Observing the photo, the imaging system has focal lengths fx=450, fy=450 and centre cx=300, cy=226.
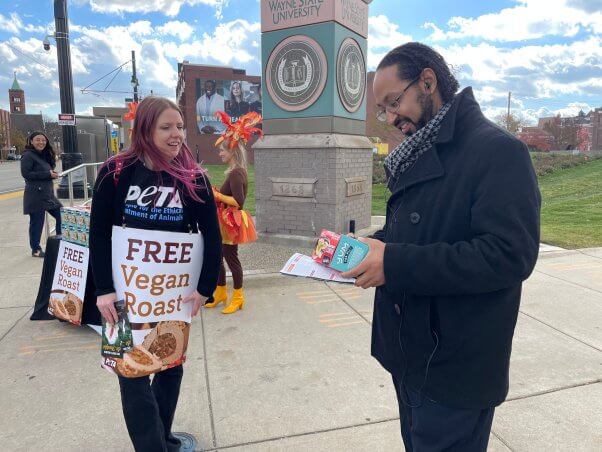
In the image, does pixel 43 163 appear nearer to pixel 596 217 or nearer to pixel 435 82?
pixel 435 82

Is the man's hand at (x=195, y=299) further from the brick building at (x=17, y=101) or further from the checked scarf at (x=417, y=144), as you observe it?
the brick building at (x=17, y=101)

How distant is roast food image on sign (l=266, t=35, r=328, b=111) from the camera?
7.14m

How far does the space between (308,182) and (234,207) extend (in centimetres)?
292

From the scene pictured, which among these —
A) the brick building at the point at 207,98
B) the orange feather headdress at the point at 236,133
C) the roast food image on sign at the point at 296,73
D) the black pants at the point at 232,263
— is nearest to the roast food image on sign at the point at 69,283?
the black pants at the point at 232,263

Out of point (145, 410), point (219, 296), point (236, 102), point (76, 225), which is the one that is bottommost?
point (219, 296)

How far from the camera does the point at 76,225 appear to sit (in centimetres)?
370

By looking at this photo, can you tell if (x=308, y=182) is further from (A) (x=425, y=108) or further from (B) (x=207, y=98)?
(B) (x=207, y=98)

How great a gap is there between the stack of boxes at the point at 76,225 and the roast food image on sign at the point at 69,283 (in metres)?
0.05

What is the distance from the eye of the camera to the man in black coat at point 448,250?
131cm

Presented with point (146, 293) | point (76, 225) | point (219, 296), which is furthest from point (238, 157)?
point (146, 293)

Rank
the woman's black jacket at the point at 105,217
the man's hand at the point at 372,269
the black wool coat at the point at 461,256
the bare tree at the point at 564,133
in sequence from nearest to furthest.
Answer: the black wool coat at the point at 461,256 → the man's hand at the point at 372,269 → the woman's black jacket at the point at 105,217 → the bare tree at the point at 564,133

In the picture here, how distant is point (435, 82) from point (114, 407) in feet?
8.91

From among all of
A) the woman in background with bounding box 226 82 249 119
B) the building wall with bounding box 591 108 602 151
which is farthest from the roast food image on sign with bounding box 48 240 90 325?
the building wall with bounding box 591 108 602 151

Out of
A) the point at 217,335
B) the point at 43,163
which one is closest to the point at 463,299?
the point at 217,335
